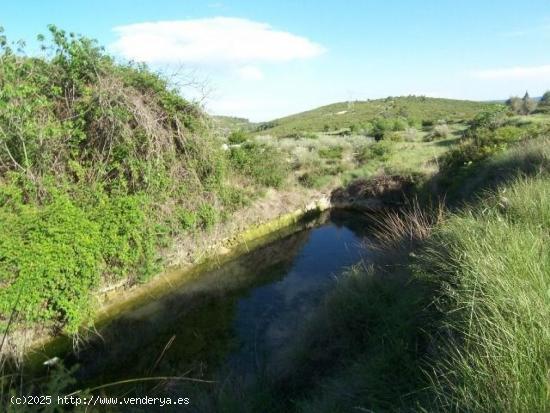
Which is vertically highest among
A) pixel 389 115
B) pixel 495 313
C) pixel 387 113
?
pixel 387 113

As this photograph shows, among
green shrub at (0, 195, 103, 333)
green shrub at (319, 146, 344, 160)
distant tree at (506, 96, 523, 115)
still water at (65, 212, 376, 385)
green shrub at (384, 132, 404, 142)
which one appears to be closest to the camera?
green shrub at (0, 195, 103, 333)

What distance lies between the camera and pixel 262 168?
15242 millimetres

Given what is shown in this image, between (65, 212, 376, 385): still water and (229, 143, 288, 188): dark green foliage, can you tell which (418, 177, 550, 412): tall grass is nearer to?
(65, 212, 376, 385): still water

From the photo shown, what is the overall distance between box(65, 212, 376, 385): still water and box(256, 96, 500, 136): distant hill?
4076 centimetres

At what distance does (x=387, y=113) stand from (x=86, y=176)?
2235 inches

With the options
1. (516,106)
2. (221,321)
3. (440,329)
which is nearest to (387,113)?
(516,106)

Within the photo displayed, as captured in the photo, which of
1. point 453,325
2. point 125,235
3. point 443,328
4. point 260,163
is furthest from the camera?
point 260,163

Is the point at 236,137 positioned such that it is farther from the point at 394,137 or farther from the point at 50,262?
the point at 394,137

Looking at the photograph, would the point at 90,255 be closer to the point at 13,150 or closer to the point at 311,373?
the point at 13,150

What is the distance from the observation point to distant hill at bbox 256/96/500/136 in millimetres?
55062

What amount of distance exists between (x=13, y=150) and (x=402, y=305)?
824 cm

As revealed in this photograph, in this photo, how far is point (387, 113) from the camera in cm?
6031

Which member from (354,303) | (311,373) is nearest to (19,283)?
(311,373)

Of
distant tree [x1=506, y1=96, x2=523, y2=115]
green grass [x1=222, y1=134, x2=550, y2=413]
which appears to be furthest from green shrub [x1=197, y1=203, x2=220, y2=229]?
distant tree [x1=506, y1=96, x2=523, y2=115]
